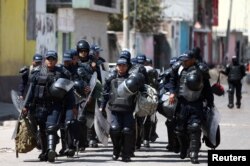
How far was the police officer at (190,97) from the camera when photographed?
13570 millimetres

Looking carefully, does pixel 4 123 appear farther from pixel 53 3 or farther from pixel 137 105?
pixel 53 3

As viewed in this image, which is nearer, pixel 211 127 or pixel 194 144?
pixel 194 144

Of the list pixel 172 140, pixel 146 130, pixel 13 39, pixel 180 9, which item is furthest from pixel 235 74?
pixel 180 9

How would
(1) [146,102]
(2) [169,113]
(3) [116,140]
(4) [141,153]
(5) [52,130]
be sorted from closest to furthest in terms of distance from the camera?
1. (5) [52,130]
2. (3) [116,140]
3. (1) [146,102]
4. (2) [169,113]
5. (4) [141,153]

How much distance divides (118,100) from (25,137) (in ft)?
5.55

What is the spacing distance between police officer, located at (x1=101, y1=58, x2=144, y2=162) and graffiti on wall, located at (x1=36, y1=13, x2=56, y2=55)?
60.7 feet

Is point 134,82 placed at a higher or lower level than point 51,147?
higher

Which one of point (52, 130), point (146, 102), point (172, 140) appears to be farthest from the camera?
point (172, 140)

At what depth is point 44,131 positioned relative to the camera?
14.0 meters

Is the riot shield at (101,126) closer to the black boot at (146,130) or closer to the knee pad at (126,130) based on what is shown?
the knee pad at (126,130)

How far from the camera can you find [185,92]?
13.8 m

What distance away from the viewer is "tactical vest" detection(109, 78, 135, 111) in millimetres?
13812

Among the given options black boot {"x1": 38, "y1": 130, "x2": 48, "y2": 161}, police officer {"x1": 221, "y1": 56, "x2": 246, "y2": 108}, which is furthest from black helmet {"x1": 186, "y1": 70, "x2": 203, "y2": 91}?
police officer {"x1": 221, "y1": 56, "x2": 246, "y2": 108}

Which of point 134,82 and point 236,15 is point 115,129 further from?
point 236,15
